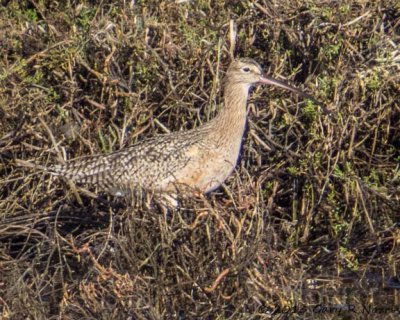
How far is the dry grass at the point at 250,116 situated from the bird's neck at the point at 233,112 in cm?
19

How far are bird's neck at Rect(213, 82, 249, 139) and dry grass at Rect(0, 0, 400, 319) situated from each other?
0.62ft

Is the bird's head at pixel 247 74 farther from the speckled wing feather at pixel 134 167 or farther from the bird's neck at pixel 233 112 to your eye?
the speckled wing feather at pixel 134 167

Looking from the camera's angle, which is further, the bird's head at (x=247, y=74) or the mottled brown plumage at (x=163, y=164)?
the bird's head at (x=247, y=74)

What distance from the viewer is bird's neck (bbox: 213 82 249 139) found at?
746 cm

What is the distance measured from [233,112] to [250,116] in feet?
1.03

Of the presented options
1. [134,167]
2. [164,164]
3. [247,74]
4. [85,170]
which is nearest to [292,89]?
[247,74]

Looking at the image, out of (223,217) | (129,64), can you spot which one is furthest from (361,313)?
(129,64)

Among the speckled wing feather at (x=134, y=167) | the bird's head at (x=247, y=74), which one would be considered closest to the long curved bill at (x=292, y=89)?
the bird's head at (x=247, y=74)

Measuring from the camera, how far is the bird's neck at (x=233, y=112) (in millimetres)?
7461

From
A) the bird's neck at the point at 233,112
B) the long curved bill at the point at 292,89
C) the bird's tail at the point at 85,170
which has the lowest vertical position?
the bird's tail at the point at 85,170

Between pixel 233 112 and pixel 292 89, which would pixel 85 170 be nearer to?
pixel 233 112

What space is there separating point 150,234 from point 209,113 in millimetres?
1908

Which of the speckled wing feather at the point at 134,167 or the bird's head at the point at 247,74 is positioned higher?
the bird's head at the point at 247,74

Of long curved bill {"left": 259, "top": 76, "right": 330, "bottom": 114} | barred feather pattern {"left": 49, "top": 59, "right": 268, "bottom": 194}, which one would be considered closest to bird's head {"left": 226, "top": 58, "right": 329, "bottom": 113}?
long curved bill {"left": 259, "top": 76, "right": 330, "bottom": 114}
